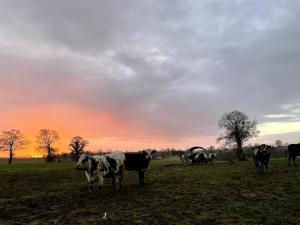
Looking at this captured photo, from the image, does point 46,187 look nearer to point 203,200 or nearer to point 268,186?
point 203,200

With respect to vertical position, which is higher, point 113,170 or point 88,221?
point 113,170

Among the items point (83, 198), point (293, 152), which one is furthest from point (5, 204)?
point (293, 152)

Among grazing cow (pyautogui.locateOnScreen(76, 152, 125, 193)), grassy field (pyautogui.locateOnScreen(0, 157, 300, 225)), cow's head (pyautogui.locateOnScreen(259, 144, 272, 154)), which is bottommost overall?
grassy field (pyautogui.locateOnScreen(0, 157, 300, 225))

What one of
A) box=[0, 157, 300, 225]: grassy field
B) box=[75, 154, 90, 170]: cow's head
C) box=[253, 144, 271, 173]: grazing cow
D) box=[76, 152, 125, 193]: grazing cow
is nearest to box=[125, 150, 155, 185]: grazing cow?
box=[76, 152, 125, 193]: grazing cow

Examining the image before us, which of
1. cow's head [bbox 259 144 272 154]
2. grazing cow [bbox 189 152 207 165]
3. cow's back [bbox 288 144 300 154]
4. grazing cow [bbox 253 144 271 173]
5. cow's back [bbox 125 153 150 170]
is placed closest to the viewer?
cow's back [bbox 125 153 150 170]

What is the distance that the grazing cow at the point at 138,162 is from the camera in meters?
25.6

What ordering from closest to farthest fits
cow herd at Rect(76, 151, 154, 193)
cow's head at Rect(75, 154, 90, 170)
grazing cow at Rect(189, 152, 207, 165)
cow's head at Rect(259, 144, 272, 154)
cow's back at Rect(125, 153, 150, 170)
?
cow's head at Rect(75, 154, 90, 170) < cow herd at Rect(76, 151, 154, 193) < cow's back at Rect(125, 153, 150, 170) < cow's head at Rect(259, 144, 272, 154) < grazing cow at Rect(189, 152, 207, 165)

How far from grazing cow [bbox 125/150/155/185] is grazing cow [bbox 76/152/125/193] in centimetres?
148

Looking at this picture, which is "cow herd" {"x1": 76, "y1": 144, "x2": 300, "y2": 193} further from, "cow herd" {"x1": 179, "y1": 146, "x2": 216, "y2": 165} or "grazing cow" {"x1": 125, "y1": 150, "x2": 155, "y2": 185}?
"cow herd" {"x1": 179, "y1": 146, "x2": 216, "y2": 165}

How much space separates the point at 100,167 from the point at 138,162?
15.1ft

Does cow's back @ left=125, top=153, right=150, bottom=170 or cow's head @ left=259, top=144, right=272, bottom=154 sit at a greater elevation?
cow's head @ left=259, top=144, right=272, bottom=154

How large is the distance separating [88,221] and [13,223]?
10.8 ft

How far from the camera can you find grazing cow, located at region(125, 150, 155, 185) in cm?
2561

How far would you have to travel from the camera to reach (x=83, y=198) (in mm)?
20016
